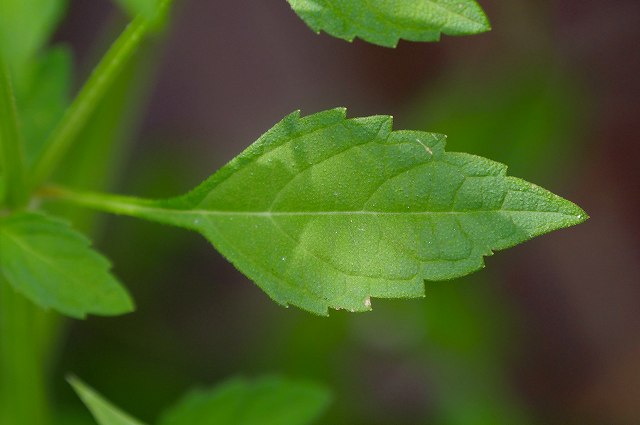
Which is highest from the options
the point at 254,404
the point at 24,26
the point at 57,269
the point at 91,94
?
the point at 24,26

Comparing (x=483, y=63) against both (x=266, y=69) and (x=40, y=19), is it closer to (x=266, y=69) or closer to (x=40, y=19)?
(x=266, y=69)

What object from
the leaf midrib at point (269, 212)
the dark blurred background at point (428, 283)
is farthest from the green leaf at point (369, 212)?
the dark blurred background at point (428, 283)

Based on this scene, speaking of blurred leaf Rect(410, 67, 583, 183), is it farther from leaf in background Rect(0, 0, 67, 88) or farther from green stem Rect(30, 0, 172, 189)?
green stem Rect(30, 0, 172, 189)

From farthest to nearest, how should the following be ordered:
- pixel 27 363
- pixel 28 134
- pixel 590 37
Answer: pixel 590 37 < pixel 28 134 < pixel 27 363

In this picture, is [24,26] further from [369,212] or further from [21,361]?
[369,212]

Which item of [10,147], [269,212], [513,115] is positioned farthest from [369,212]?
[513,115]

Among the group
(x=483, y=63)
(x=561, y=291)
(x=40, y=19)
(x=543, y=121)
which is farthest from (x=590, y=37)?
(x=40, y=19)
